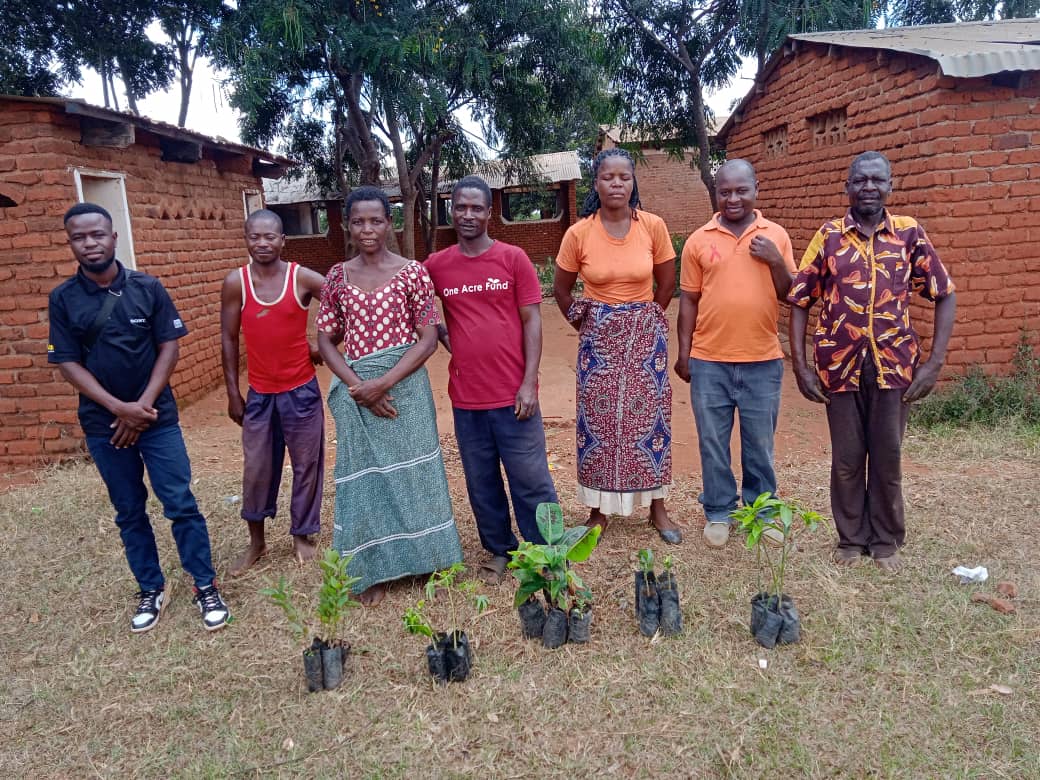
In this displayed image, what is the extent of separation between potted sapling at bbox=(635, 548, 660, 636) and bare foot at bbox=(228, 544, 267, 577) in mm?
1977

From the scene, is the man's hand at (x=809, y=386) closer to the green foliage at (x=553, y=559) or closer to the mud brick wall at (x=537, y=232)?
the green foliage at (x=553, y=559)

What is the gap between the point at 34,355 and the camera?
5.65 meters

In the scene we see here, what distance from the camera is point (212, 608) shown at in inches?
131

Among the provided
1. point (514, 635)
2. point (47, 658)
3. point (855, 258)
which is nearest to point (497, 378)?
point (514, 635)

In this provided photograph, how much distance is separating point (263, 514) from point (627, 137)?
44.0 feet

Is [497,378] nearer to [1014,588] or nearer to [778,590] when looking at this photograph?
[778,590]

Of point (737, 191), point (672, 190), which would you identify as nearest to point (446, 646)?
point (737, 191)

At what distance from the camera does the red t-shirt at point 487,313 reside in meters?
3.23

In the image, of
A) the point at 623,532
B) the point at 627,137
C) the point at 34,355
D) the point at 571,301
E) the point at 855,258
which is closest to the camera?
the point at 855,258

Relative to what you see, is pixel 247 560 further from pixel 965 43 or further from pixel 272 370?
pixel 965 43

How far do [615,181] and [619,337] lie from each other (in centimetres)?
70

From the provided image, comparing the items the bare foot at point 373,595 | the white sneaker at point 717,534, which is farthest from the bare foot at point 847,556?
the bare foot at point 373,595

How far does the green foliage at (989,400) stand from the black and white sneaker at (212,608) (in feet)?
15.5

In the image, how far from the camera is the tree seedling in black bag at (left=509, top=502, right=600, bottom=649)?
282 cm
